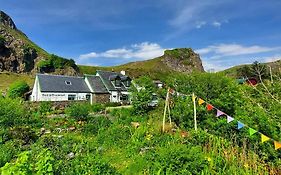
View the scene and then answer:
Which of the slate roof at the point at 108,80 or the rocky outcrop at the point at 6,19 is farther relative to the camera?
the rocky outcrop at the point at 6,19

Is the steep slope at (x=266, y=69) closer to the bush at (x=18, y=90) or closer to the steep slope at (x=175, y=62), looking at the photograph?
the bush at (x=18, y=90)

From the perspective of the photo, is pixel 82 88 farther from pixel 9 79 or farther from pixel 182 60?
pixel 182 60

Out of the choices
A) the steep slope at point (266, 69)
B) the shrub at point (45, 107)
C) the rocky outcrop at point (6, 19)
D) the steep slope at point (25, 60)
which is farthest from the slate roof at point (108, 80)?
the rocky outcrop at point (6, 19)

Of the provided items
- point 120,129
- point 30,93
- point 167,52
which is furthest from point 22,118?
point 167,52

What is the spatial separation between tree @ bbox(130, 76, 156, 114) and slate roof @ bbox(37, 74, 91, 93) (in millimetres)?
12780

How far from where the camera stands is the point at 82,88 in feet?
145

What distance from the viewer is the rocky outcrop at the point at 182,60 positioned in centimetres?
13450

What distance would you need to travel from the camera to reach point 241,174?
8.80m

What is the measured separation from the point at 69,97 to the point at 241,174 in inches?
1403

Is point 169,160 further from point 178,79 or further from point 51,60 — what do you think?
point 51,60

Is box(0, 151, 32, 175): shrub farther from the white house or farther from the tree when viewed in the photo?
the white house

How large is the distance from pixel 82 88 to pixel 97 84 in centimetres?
277

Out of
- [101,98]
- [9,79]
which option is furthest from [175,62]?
[101,98]

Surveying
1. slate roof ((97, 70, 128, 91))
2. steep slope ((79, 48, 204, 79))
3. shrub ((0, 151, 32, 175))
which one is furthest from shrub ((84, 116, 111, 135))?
steep slope ((79, 48, 204, 79))
